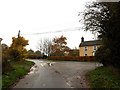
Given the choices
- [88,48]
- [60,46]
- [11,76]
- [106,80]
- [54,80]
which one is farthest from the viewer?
[60,46]

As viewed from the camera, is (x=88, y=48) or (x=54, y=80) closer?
(x=54, y=80)

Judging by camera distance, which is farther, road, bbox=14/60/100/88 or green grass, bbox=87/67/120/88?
road, bbox=14/60/100/88

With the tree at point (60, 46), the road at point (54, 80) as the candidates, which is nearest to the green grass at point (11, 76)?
the road at point (54, 80)

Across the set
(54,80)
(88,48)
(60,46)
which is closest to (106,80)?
(54,80)

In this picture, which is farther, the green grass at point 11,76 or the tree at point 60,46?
the tree at point 60,46

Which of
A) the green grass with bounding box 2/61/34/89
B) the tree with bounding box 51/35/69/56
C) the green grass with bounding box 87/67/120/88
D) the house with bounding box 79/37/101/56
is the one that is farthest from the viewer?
the tree with bounding box 51/35/69/56

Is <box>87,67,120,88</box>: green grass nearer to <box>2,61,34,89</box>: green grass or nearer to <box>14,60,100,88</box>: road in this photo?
<box>14,60,100,88</box>: road

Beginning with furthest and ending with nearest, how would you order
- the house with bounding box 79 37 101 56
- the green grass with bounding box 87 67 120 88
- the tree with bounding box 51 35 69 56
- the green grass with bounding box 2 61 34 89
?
1. the tree with bounding box 51 35 69 56
2. the house with bounding box 79 37 101 56
3. the green grass with bounding box 2 61 34 89
4. the green grass with bounding box 87 67 120 88

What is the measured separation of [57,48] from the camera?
1592 inches

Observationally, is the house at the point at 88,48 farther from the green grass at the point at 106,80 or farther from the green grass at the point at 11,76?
the green grass at the point at 11,76

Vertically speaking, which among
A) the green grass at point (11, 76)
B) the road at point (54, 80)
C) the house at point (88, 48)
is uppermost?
the house at point (88, 48)

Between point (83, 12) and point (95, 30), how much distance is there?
2.99 m

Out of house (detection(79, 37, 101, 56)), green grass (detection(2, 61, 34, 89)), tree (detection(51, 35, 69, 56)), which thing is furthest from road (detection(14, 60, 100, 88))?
tree (detection(51, 35, 69, 56))

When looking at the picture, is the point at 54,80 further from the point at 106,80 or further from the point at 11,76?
the point at 106,80
